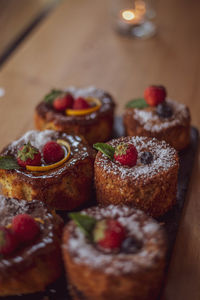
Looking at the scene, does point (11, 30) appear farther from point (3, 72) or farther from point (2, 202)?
point (2, 202)

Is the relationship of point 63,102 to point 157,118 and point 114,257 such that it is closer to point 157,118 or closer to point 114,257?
point 157,118

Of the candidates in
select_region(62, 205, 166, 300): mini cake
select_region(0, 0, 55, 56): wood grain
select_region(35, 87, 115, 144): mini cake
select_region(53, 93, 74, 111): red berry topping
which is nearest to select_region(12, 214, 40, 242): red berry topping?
select_region(62, 205, 166, 300): mini cake

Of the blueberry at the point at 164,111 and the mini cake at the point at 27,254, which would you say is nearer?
the mini cake at the point at 27,254

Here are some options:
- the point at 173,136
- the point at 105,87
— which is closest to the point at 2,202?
the point at 173,136

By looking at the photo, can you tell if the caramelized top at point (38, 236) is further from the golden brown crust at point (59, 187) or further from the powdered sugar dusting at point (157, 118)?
the powdered sugar dusting at point (157, 118)

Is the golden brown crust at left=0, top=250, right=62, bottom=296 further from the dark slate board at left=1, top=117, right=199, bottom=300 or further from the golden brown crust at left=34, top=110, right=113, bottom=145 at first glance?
the golden brown crust at left=34, top=110, right=113, bottom=145

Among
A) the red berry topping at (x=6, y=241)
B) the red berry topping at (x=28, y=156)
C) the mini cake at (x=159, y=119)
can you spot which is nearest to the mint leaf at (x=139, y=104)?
the mini cake at (x=159, y=119)
